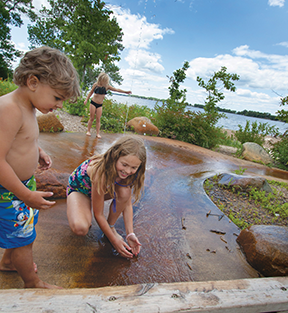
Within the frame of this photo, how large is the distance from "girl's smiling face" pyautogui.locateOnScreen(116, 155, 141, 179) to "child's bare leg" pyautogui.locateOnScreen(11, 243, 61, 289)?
89 cm

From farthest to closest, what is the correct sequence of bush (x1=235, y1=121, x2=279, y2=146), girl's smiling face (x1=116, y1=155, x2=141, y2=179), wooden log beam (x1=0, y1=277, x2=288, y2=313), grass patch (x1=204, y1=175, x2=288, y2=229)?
bush (x1=235, y1=121, x2=279, y2=146) < grass patch (x1=204, y1=175, x2=288, y2=229) < girl's smiling face (x1=116, y1=155, x2=141, y2=179) < wooden log beam (x1=0, y1=277, x2=288, y2=313)

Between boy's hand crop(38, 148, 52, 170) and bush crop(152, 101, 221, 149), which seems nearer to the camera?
boy's hand crop(38, 148, 52, 170)

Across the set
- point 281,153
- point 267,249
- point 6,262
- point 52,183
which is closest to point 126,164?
point 6,262

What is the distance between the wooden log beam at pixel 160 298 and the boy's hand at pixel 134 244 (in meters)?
0.72

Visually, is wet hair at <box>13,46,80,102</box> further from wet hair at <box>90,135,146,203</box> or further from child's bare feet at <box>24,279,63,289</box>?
child's bare feet at <box>24,279,63,289</box>

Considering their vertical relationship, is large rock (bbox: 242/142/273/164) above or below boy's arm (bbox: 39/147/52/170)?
below

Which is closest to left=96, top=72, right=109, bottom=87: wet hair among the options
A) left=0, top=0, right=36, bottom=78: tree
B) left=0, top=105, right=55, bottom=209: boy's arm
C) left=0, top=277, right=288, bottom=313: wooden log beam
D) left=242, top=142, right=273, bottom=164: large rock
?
left=0, top=105, right=55, bottom=209: boy's arm

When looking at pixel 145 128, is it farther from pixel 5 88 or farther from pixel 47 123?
pixel 5 88

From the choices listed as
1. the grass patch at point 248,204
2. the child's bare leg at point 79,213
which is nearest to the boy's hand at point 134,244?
the child's bare leg at point 79,213

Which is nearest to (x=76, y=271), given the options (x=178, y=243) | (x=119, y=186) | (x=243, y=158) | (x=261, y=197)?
(x=119, y=186)

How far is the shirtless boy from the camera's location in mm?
1104

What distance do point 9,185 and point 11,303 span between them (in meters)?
0.58

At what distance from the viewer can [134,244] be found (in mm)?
1943

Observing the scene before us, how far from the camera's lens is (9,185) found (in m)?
1.10
